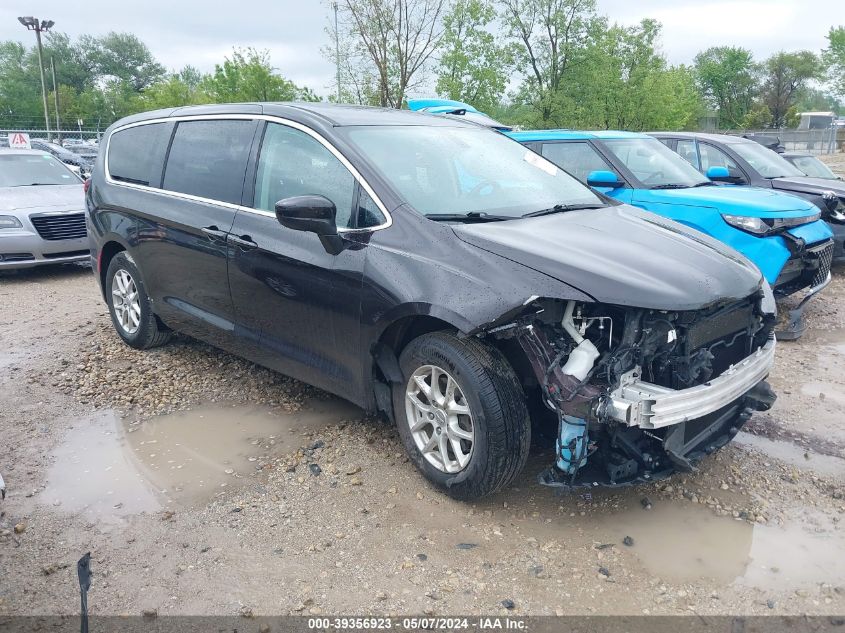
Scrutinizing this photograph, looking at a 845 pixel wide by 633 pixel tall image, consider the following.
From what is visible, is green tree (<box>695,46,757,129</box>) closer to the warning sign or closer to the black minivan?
the warning sign

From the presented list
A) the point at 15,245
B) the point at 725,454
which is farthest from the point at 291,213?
the point at 15,245

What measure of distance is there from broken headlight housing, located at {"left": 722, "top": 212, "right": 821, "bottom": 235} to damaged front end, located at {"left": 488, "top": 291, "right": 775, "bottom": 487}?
10.5 feet

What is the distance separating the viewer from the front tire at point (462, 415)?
3105 mm

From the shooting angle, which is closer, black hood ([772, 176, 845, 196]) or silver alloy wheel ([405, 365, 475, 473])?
silver alloy wheel ([405, 365, 475, 473])

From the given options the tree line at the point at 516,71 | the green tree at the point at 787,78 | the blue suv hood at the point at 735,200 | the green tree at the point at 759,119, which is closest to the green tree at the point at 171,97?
the tree line at the point at 516,71

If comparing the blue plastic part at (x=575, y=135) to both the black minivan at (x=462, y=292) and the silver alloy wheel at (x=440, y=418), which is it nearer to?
the black minivan at (x=462, y=292)

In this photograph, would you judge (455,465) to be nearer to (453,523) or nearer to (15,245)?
(453,523)

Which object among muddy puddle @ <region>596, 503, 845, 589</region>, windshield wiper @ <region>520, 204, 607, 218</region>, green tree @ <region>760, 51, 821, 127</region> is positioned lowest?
muddy puddle @ <region>596, 503, 845, 589</region>

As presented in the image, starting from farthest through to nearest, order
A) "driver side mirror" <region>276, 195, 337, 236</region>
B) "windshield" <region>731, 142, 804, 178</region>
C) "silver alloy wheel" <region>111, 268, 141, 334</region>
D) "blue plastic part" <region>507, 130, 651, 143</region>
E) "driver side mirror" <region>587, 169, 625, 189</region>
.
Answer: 1. "windshield" <region>731, 142, 804, 178</region>
2. "blue plastic part" <region>507, 130, 651, 143</region>
3. "driver side mirror" <region>587, 169, 625, 189</region>
4. "silver alloy wheel" <region>111, 268, 141, 334</region>
5. "driver side mirror" <region>276, 195, 337, 236</region>

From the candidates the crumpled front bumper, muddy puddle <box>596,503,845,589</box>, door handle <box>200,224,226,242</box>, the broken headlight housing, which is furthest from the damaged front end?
the broken headlight housing

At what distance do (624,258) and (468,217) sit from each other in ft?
2.70

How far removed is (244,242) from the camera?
13.6 ft

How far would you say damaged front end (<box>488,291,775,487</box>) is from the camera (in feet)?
9.47

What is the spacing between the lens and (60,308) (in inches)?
291
